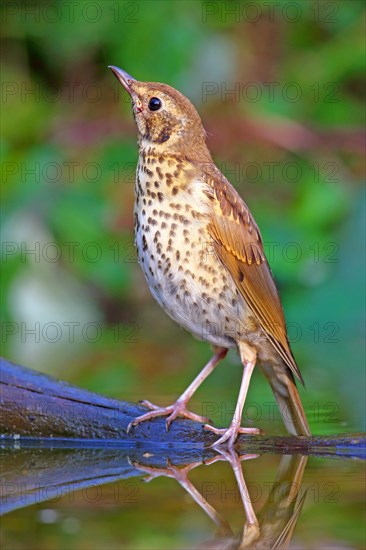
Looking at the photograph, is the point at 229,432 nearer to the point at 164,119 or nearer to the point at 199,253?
the point at 199,253

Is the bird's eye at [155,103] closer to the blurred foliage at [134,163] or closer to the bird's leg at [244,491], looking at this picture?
the bird's leg at [244,491]

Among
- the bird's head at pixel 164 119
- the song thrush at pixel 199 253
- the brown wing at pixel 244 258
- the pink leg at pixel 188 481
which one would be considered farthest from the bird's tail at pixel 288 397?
the bird's head at pixel 164 119

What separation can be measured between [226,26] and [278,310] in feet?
14.4

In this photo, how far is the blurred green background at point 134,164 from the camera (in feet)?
23.2

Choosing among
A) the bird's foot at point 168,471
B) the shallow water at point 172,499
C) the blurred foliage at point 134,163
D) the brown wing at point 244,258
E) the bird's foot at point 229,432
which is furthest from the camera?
the blurred foliage at point 134,163


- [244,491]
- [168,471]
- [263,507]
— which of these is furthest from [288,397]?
[263,507]

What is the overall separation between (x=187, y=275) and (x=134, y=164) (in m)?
3.30

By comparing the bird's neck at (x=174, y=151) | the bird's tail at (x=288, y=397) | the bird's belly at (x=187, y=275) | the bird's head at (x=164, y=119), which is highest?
the bird's head at (x=164, y=119)

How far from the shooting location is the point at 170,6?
7.92 m

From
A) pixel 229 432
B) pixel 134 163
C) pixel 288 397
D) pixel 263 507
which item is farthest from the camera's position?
pixel 134 163

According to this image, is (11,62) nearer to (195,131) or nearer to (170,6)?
(170,6)

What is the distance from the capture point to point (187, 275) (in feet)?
14.5

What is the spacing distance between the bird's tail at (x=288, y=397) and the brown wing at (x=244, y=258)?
0.44 feet

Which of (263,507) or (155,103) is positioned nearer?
(263,507)
